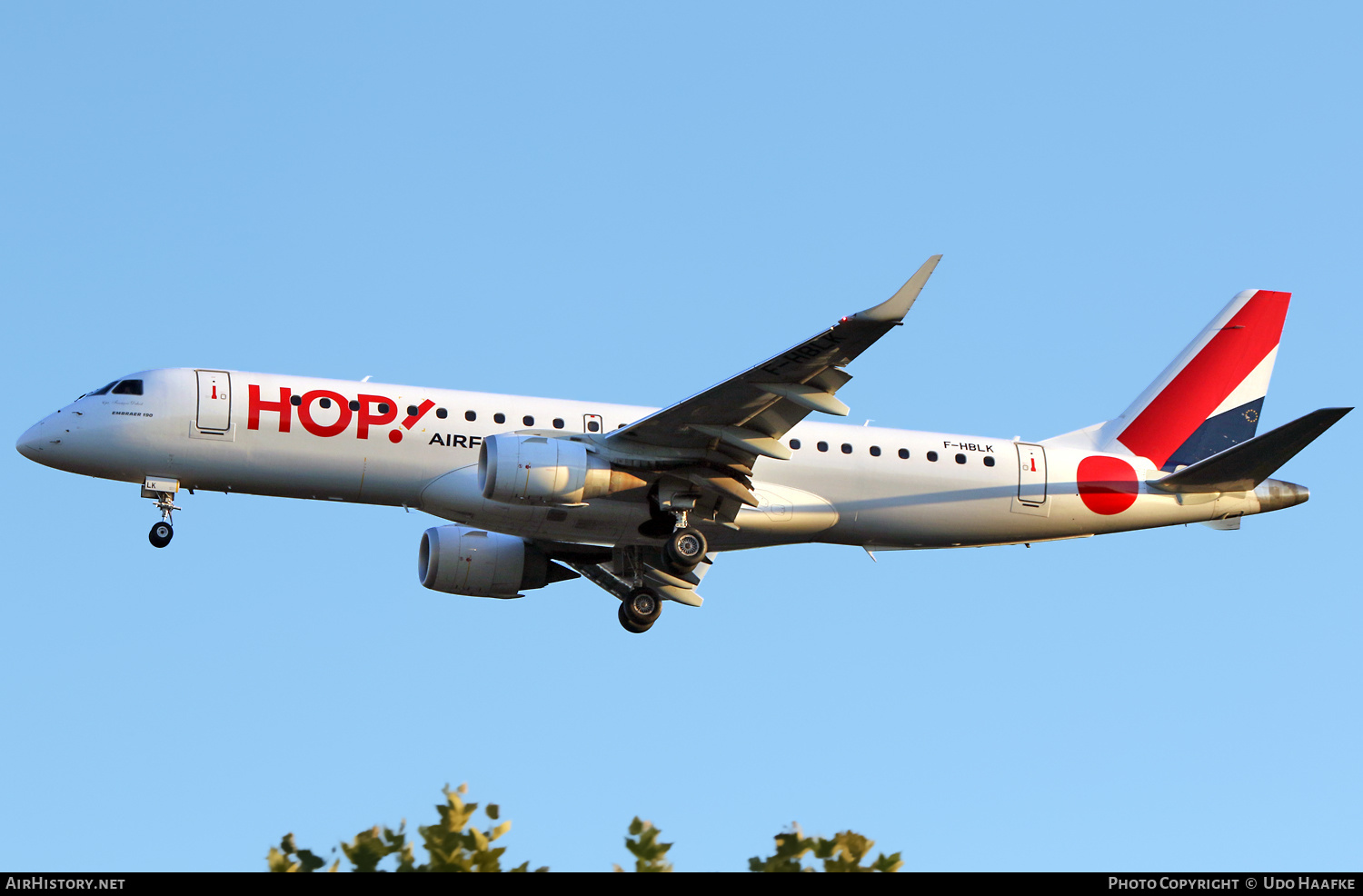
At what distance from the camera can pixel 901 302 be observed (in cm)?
2534

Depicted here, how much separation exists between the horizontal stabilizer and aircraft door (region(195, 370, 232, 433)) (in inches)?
755

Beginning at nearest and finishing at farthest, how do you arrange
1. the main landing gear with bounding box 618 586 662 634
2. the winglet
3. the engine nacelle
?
1. the winglet
2. the engine nacelle
3. the main landing gear with bounding box 618 586 662 634

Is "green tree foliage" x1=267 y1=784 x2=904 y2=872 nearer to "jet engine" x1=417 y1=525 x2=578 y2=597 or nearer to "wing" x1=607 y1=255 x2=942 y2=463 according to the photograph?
"wing" x1=607 y1=255 x2=942 y2=463

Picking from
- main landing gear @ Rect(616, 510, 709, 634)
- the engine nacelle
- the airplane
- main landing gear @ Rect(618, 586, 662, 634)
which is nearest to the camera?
the engine nacelle

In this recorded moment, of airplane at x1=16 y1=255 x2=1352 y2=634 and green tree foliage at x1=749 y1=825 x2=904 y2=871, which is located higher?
airplane at x1=16 y1=255 x2=1352 y2=634

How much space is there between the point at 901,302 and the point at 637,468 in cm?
707

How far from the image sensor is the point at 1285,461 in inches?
1276

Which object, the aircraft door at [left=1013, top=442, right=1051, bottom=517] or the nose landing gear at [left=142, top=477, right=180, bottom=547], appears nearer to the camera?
the nose landing gear at [left=142, top=477, right=180, bottom=547]

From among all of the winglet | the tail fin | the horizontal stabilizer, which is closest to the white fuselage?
the horizontal stabilizer

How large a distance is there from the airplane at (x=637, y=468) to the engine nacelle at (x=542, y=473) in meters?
0.04

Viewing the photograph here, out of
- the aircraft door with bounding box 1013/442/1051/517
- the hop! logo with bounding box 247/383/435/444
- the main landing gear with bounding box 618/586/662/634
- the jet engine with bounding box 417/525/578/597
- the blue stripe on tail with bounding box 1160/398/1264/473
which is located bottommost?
the main landing gear with bounding box 618/586/662/634

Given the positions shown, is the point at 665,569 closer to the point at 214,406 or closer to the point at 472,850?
the point at 214,406

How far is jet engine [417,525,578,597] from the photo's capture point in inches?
1363

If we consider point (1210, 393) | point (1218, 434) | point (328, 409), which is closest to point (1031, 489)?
point (1218, 434)
